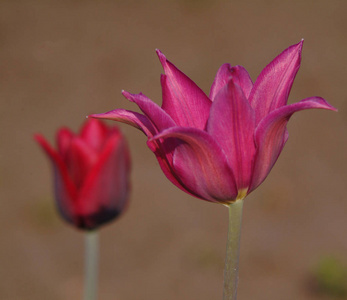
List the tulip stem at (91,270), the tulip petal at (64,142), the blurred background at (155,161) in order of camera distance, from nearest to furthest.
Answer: the tulip stem at (91,270)
the tulip petal at (64,142)
the blurred background at (155,161)

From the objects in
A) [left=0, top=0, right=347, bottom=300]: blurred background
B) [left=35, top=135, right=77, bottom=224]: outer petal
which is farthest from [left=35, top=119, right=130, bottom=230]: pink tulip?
[left=0, top=0, right=347, bottom=300]: blurred background

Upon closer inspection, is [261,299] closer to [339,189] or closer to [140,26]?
[339,189]

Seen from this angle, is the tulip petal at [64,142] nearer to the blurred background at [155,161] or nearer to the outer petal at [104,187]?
the outer petal at [104,187]

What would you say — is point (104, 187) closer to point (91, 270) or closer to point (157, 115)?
point (91, 270)

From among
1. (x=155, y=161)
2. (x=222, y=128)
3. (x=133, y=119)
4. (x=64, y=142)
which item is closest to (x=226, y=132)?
(x=222, y=128)

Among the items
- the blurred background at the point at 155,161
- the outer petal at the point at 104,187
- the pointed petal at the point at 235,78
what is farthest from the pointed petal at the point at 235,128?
the blurred background at the point at 155,161

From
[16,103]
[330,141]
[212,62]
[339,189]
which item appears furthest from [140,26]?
[339,189]

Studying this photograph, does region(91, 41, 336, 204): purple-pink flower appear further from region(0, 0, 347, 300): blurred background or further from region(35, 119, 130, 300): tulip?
region(0, 0, 347, 300): blurred background

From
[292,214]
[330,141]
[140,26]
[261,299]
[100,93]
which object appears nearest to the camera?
[261,299]

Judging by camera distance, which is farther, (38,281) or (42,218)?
(42,218)
